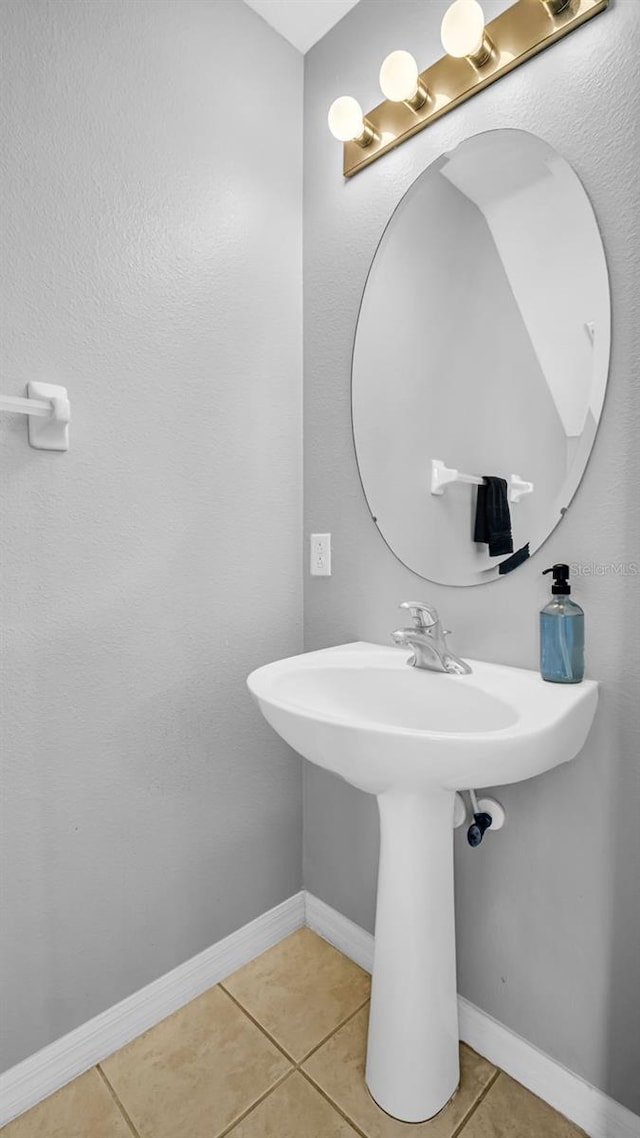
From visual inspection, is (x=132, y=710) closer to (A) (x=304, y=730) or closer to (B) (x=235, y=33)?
(A) (x=304, y=730)

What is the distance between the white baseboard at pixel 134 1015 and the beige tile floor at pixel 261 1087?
2cm

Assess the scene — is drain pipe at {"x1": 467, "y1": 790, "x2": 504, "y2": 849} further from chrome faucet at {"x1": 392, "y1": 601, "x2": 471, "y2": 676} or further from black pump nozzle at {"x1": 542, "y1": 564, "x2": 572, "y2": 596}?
black pump nozzle at {"x1": 542, "y1": 564, "x2": 572, "y2": 596}

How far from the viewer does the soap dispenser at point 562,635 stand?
95 cm

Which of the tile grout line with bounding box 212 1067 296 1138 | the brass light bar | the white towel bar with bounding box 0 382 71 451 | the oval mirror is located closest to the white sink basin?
the oval mirror

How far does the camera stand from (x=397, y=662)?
1.16 meters

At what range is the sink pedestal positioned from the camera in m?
0.98

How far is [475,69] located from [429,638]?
110cm

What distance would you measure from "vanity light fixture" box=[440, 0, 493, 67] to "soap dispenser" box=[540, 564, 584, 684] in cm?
95

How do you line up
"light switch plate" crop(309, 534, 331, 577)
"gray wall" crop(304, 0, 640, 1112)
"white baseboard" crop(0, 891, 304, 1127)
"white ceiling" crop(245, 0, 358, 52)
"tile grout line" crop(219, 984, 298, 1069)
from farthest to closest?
"light switch plate" crop(309, 534, 331, 577), "white ceiling" crop(245, 0, 358, 52), "tile grout line" crop(219, 984, 298, 1069), "white baseboard" crop(0, 891, 304, 1127), "gray wall" crop(304, 0, 640, 1112)

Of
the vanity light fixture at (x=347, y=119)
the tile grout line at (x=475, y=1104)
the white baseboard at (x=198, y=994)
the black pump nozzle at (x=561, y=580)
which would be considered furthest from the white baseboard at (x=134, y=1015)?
the vanity light fixture at (x=347, y=119)

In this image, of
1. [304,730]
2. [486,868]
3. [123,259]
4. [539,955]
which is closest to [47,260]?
[123,259]

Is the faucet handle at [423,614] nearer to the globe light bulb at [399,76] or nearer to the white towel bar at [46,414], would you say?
the white towel bar at [46,414]

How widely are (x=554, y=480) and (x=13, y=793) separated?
1.15 m

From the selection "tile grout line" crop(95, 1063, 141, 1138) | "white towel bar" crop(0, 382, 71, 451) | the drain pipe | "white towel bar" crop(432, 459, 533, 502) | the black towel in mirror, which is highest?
"white towel bar" crop(0, 382, 71, 451)
